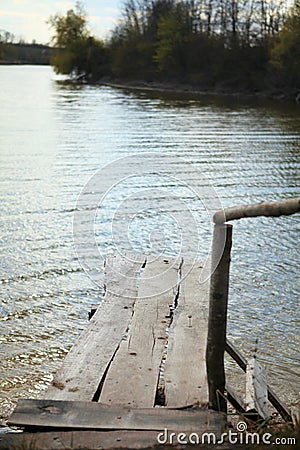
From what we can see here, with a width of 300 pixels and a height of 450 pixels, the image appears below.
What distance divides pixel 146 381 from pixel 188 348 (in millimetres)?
508

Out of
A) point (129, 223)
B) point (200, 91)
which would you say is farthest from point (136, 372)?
point (200, 91)

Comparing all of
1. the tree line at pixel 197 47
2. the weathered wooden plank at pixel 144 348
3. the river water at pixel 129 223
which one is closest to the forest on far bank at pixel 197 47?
the tree line at pixel 197 47

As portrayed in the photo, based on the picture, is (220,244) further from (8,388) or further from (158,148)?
(158,148)

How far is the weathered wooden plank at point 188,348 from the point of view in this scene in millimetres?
3408

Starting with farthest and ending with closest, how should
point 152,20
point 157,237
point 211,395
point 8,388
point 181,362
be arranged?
point 152,20 → point 157,237 → point 8,388 → point 181,362 → point 211,395

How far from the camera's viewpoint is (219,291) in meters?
3.28

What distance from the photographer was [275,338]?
18.2ft

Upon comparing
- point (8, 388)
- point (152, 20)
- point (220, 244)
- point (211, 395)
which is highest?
point (152, 20)

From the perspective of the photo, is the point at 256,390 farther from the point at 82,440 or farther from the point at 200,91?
the point at 200,91

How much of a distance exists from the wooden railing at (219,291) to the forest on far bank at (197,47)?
112 feet

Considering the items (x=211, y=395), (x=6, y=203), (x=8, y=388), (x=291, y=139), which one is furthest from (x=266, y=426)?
(x=291, y=139)

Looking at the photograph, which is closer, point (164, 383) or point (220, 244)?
point (220, 244)

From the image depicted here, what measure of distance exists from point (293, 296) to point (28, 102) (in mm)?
23624

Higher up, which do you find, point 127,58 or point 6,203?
point 127,58
